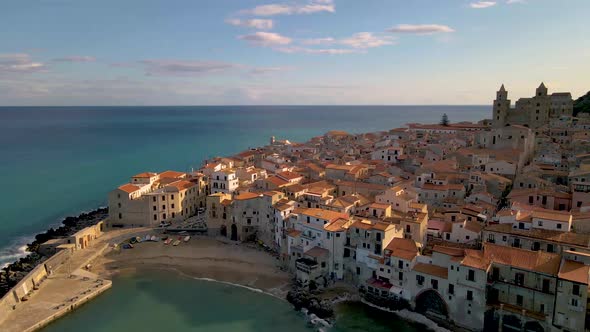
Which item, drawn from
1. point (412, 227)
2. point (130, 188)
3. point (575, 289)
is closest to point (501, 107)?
point (412, 227)

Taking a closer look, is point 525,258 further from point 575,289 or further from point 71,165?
point 71,165

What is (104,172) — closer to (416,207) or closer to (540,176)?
(416,207)

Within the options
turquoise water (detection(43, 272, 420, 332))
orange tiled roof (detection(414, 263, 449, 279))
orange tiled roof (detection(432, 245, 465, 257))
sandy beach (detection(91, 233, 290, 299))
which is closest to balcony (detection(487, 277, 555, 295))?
orange tiled roof (detection(432, 245, 465, 257))

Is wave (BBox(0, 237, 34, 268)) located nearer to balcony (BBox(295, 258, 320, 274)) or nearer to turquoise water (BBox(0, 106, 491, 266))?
turquoise water (BBox(0, 106, 491, 266))

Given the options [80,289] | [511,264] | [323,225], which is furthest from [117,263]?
[511,264]

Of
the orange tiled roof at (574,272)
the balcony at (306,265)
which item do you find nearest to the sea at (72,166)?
the balcony at (306,265)
